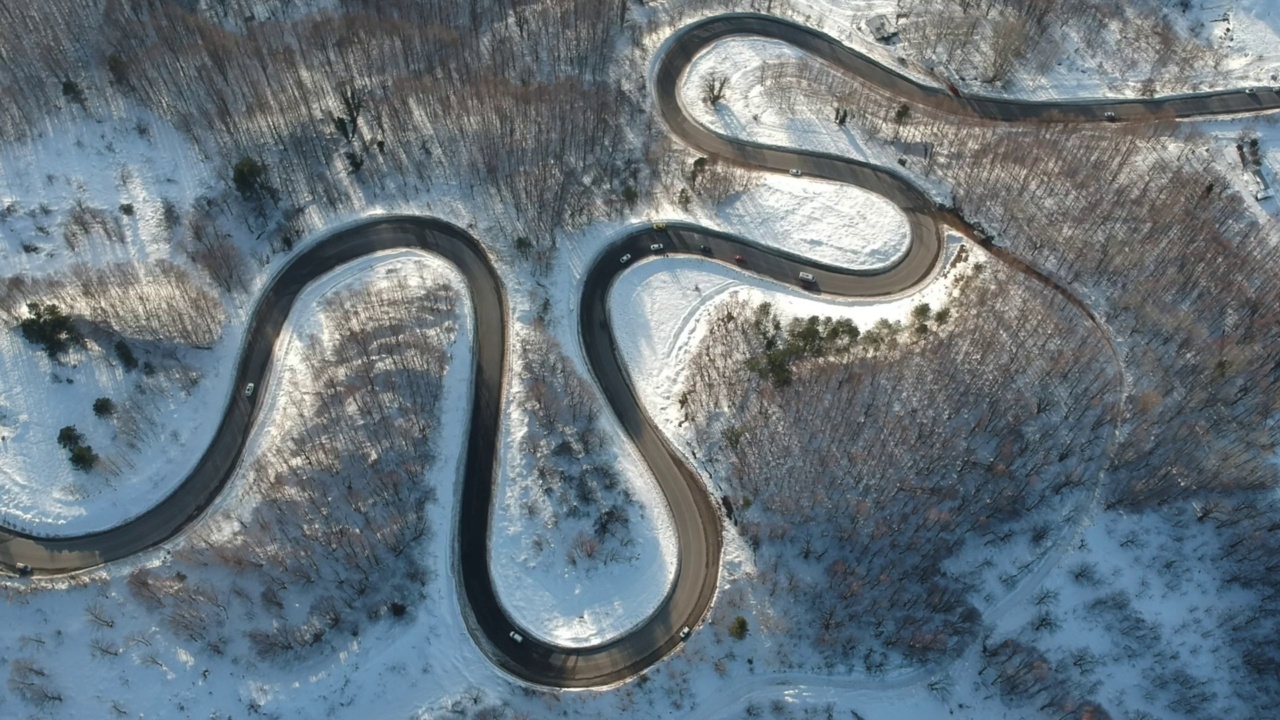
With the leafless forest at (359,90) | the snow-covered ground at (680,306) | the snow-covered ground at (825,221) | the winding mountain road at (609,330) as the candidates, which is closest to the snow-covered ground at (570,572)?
the winding mountain road at (609,330)

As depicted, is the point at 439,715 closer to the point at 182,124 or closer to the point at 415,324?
the point at 415,324

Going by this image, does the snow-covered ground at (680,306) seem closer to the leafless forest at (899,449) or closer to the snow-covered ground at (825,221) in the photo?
the leafless forest at (899,449)

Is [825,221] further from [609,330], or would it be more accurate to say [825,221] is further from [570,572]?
[570,572]

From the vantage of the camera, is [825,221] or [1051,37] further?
[1051,37]

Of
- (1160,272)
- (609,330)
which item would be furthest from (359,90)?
(1160,272)

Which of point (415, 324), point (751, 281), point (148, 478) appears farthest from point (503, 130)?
point (148, 478)

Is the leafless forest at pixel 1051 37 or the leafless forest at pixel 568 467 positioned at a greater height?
the leafless forest at pixel 1051 37
